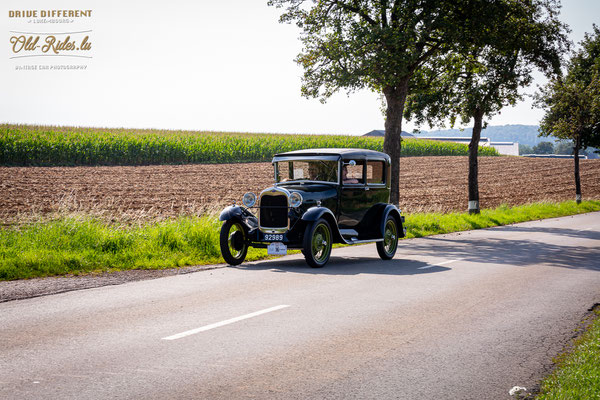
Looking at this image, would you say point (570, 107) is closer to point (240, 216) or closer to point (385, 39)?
point (385, 39)

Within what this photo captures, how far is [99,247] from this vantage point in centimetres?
1234

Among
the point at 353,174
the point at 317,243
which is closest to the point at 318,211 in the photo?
the point at 317,243

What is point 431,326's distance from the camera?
22.5ft

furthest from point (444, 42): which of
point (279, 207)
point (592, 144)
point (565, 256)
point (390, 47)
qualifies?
point (592, 144)

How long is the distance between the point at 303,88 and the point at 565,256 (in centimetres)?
1116

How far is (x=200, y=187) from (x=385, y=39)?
16224 millimetres

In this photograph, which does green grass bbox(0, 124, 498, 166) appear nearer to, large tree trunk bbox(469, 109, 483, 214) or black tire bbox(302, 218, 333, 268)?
large tree trunk bbox(469, 109, 483, 214)

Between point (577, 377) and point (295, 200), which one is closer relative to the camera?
point (577, 377)

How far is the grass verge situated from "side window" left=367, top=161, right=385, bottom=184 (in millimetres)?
2929

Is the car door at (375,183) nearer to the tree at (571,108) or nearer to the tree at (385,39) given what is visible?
the tree at (385,39)

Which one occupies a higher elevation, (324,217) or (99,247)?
(324,217)

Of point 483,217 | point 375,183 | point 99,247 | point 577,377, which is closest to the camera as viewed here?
point 577,377

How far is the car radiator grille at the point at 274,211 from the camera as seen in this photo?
1182cm

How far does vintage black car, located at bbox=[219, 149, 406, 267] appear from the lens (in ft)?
38.4
